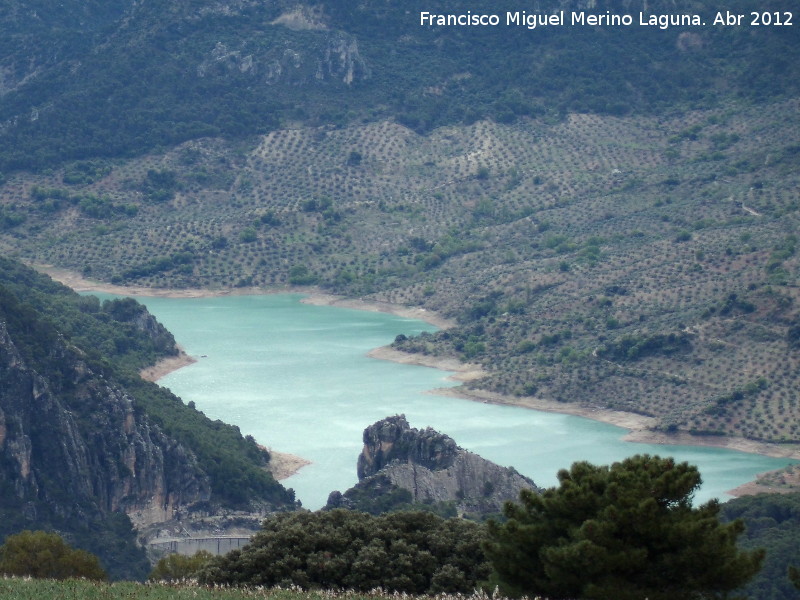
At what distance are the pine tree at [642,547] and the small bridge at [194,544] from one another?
22805 mm

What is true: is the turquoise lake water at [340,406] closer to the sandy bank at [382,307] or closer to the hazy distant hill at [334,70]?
the sandy bank at [382,307]

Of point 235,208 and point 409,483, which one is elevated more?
point 235,208

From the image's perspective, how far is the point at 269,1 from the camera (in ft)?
428

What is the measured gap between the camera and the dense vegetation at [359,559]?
3188cm

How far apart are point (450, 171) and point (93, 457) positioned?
68863mm

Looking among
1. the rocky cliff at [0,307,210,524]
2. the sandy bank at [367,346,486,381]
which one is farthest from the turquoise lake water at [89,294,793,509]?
the rocky cliff at [0,307,210,524]

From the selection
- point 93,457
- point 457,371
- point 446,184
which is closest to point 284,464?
point 93,457

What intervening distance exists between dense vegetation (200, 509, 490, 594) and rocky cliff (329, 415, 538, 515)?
19.1 meters

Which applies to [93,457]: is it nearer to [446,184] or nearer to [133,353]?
[133,353]

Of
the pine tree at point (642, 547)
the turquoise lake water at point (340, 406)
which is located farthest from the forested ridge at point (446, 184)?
the pine tree at point (642, 547)

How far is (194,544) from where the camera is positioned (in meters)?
50.7

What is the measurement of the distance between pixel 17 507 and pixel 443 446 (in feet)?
49.1

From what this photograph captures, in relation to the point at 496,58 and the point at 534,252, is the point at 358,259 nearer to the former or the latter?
the point at 534,252

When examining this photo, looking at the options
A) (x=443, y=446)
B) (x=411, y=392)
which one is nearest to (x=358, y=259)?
(x=411, y=392)
